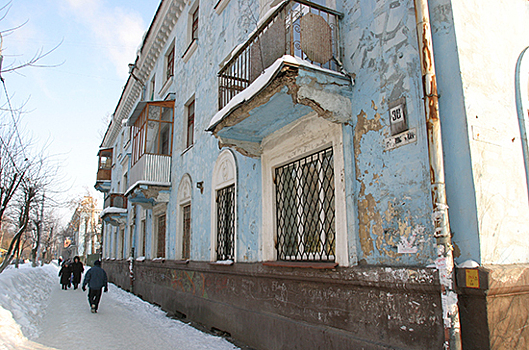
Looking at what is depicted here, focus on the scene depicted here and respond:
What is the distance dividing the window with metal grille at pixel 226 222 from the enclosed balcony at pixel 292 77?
2329 millimetres

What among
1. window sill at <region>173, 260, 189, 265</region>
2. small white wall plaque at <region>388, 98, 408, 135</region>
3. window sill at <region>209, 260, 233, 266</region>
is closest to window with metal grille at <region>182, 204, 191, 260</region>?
window sill at <region>173, 260, 189, 265</region>

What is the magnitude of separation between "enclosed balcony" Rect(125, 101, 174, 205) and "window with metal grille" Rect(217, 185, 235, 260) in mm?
4116

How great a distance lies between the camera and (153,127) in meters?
13.7

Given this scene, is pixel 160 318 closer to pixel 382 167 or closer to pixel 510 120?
pixel 382 167

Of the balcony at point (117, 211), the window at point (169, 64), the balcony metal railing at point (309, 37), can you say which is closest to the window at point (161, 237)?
the window at point (169, 64)

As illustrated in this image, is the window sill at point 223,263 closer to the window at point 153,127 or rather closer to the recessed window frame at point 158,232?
the recessed window frame at point 158,232

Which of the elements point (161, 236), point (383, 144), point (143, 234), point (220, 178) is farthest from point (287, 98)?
point (143, 234)

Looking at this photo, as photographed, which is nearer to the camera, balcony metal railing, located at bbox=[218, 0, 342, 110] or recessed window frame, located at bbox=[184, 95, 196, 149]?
balcony metal railing, located at bbox=[218, 0, 342, 110]

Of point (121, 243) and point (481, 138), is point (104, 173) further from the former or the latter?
point (481, 138)

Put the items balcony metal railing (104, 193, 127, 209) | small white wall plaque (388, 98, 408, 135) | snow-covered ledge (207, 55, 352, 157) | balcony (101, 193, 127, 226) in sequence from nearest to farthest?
small white wall plaque (388, 98, 408, 135) < snow-covered ledge (207, 55, 352, 157) < balcony (101, 193, 127, 226) < balcony metal railing (104, 193, 127, 209)

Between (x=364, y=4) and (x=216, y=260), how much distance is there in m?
6.04

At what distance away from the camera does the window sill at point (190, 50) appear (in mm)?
11264

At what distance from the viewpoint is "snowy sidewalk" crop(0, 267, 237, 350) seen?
265 inches

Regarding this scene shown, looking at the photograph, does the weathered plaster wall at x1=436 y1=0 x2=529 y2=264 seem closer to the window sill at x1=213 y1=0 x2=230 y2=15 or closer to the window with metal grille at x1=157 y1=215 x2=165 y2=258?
the window sill at x1=213 y1=0 x2=230 y2=15
